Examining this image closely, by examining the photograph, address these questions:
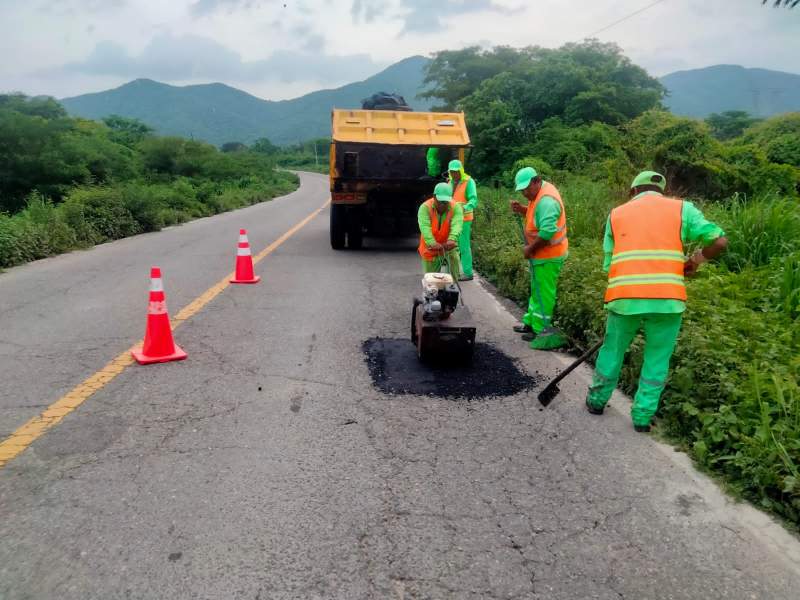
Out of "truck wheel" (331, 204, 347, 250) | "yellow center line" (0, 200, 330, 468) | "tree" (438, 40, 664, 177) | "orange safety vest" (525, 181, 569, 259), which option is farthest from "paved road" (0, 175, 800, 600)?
"tree" (438, 40, 664, 177)

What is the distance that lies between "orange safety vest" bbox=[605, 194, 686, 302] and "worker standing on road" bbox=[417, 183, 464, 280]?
96.2 inches

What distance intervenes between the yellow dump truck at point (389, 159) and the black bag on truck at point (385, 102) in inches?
59.9

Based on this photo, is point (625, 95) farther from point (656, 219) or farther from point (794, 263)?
point (656, 219)

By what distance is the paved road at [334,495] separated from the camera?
8.11ft

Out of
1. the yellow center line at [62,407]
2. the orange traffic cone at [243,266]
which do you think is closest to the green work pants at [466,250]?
the orange traffic cone at [243,266]

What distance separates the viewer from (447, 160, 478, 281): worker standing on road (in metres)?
8.46

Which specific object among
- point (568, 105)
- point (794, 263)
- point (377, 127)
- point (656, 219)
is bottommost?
point (794, 263)

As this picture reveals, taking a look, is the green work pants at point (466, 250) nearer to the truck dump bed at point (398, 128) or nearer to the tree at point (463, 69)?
the truck dump bed at point (398, 128)

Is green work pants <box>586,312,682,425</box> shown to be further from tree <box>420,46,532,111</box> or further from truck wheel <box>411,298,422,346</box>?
tree <box>420,46,532,111</box>

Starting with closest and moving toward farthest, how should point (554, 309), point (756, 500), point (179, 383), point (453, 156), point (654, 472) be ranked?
1. point (756, 500)
2. point (654, 472)
3. point (179, 383)
4. point (554, 309)
5. point (453, 156)

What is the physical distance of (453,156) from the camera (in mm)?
11234

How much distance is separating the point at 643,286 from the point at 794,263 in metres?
3.05

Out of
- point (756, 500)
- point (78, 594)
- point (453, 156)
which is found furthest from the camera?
point (453, 156)

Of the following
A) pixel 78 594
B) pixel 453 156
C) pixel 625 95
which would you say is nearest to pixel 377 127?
pixel 453 156
